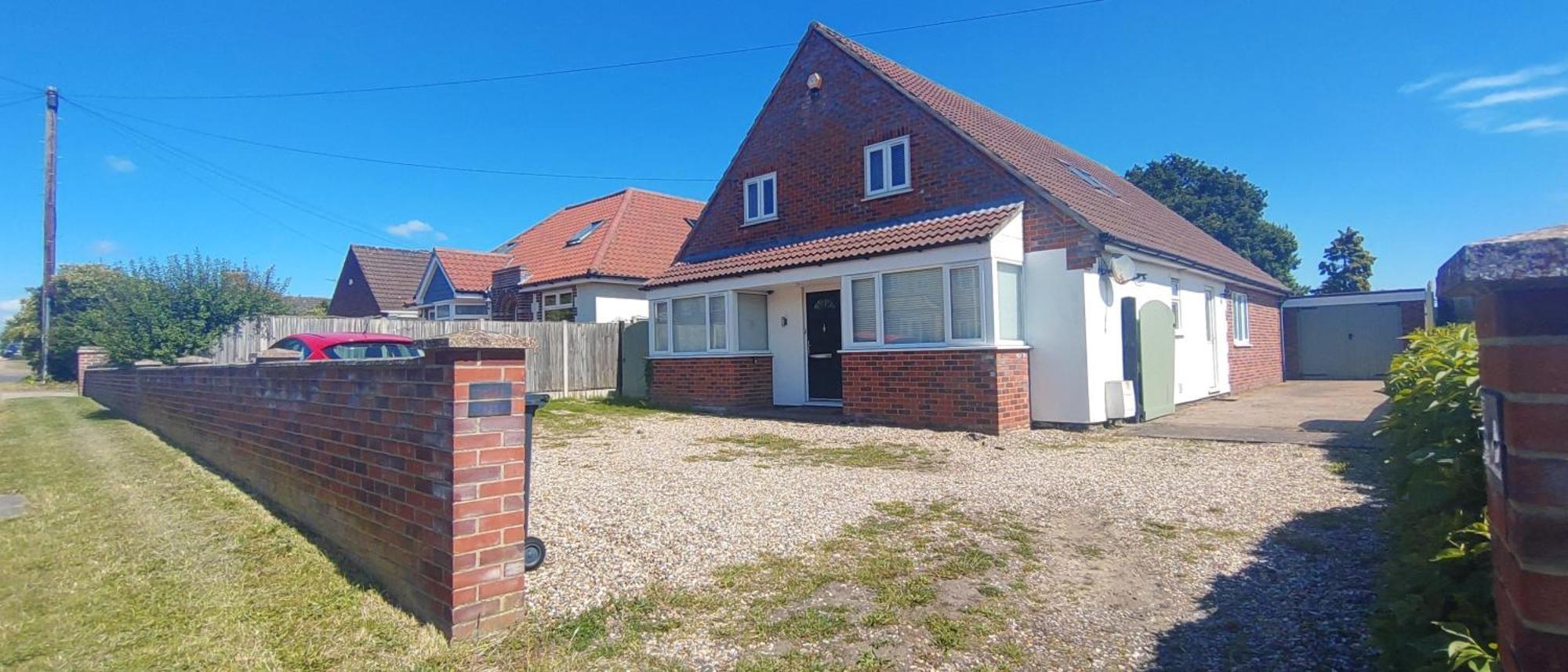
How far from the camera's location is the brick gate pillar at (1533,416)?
1279mm

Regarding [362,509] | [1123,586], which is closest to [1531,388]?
[1123,586]

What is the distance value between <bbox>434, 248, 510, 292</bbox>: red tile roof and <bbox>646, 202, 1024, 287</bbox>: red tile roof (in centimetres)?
1059

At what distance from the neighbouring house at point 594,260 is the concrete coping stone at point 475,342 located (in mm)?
15177

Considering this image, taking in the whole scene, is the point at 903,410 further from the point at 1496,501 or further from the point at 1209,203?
the point at 1209,203

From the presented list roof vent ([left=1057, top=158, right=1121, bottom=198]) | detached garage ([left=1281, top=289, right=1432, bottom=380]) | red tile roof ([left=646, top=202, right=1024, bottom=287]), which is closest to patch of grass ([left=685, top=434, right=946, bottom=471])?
red tile roof ([left=646, top=202, right=1024, bottom=287])

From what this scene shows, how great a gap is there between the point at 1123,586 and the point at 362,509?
428cm

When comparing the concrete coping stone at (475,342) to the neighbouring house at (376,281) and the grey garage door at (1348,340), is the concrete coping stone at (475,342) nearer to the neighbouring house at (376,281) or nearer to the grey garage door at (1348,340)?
the grey garage door at (1348,340)

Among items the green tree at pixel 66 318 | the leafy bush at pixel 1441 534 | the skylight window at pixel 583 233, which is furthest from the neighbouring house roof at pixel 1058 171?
the green tree at pixel 66 318

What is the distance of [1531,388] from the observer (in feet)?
4.31

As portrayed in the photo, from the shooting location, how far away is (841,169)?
45.2 feet

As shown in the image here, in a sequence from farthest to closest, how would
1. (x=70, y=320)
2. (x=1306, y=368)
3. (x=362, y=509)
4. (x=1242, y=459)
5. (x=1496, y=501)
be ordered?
1. (x=70, y=320)
2. (x=1306, y=368)
3. (x=1242, y=459)
4. (x=362, y=509)
5. (x=1496, y=501)

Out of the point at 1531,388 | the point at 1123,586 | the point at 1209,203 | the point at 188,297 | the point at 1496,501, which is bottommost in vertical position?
the point at 1123,586

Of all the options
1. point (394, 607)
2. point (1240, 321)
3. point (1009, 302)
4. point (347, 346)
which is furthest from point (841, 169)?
point (394, 607)

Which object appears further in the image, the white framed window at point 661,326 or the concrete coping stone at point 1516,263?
the white framed window at point 661,326
